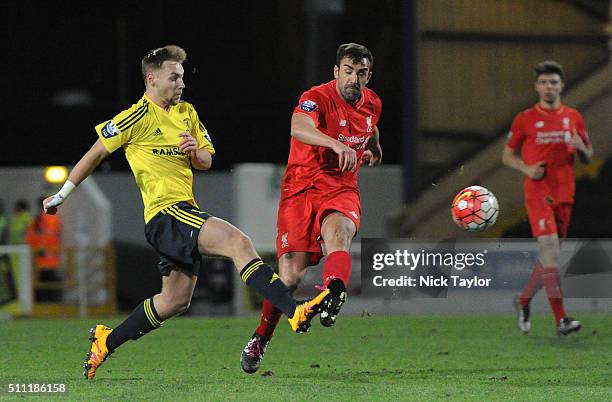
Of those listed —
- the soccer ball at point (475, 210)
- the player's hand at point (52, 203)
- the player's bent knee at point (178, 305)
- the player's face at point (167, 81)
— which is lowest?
the player's bent knee at point (178, 305)

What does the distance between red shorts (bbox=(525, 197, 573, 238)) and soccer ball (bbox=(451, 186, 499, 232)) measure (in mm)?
1376

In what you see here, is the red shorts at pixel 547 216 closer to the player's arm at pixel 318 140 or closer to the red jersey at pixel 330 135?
the red jersey at pixel 330 135

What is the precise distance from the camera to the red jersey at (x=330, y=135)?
728 centimetres

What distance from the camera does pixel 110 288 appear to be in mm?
14102

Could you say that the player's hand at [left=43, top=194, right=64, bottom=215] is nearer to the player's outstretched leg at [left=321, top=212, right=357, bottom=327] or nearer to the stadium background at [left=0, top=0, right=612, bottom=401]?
the stadium background at [left=0, top=0, right=612, bottom=401]

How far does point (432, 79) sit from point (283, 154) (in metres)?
7.95

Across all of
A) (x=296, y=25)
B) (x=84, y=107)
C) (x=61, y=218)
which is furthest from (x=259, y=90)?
(x=61, y=218)

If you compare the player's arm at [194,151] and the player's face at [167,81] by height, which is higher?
the player's face at [167,81]

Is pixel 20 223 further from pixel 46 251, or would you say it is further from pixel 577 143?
pixel 577 143

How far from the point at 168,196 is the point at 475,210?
9.05 feet

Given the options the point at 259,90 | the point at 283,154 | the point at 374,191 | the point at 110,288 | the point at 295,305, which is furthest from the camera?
the point at 259,90

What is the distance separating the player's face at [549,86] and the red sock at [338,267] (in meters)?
4.06

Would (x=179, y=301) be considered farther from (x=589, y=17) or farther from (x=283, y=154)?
(x=283, y=154)

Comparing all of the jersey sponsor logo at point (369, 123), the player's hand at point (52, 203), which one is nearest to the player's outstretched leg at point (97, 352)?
the player's hand at point (52, 203)
